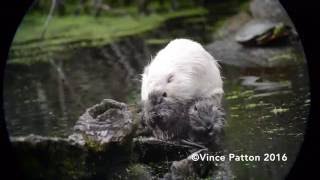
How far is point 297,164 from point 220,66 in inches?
18.6

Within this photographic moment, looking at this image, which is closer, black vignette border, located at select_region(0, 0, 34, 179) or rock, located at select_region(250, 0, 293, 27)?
rock, located at select_region(250, 0, 293, 27)

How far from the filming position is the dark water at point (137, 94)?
6.43 feet

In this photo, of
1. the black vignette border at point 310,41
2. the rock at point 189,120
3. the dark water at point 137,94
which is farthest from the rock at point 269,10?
the rock at point 189,120

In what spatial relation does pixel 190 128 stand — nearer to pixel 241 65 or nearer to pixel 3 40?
pixel 241 65

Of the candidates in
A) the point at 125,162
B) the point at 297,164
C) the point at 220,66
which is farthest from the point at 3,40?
the point at 297,164

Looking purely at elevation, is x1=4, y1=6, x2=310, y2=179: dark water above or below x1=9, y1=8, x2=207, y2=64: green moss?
below

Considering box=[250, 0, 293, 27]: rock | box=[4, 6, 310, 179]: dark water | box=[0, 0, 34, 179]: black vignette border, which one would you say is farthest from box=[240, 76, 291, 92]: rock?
box=[0, 0, 34, 179]: black vignette border

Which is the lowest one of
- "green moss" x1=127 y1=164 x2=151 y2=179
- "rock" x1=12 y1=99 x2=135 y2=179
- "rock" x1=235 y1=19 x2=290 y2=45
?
"green moss" x1=127 y1=164 x2=151 y2=179

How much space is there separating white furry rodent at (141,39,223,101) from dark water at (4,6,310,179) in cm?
5

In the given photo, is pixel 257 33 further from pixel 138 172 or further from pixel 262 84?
pixel 138 172

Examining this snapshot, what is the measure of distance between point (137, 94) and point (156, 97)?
0.29 ft

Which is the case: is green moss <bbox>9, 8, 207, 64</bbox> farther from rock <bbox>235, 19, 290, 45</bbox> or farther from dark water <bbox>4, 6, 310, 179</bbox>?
rock <bbox>235, 19, 290, 45</bbox>

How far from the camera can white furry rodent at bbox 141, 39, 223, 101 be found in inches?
76.2

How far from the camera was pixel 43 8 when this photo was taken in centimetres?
207
